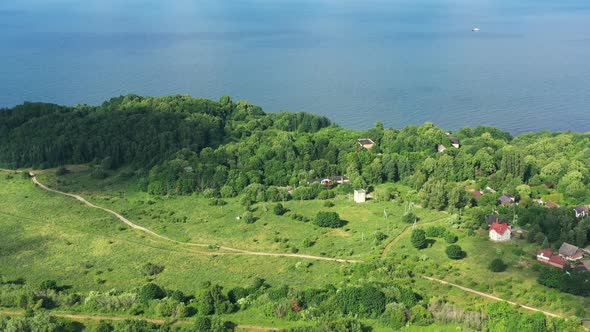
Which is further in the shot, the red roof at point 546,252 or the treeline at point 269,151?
the treeline at point 269,151

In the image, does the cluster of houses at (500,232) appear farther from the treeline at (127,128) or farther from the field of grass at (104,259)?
the treeline at (127,128)

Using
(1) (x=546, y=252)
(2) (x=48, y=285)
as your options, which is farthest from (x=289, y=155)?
(2) (x=48, y=285)

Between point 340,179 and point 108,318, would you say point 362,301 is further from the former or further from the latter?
point 340,179

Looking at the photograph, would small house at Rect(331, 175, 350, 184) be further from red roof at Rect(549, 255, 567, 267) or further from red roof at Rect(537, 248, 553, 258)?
red roof at Rect(549, 255, 567, 267)

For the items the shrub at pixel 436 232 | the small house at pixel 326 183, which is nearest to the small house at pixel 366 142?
the small house at pixel 326 183

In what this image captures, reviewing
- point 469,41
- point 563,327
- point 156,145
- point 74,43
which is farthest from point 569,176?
point 74,43

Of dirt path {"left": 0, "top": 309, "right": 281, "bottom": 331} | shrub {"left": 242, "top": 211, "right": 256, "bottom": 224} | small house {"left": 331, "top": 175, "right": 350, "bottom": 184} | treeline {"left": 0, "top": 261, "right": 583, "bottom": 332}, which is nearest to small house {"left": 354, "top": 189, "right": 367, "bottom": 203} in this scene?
small house {"left": 331, "top": 175, "right": 350, "bottom": 184}

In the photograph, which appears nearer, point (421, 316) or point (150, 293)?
point (421, 316)
